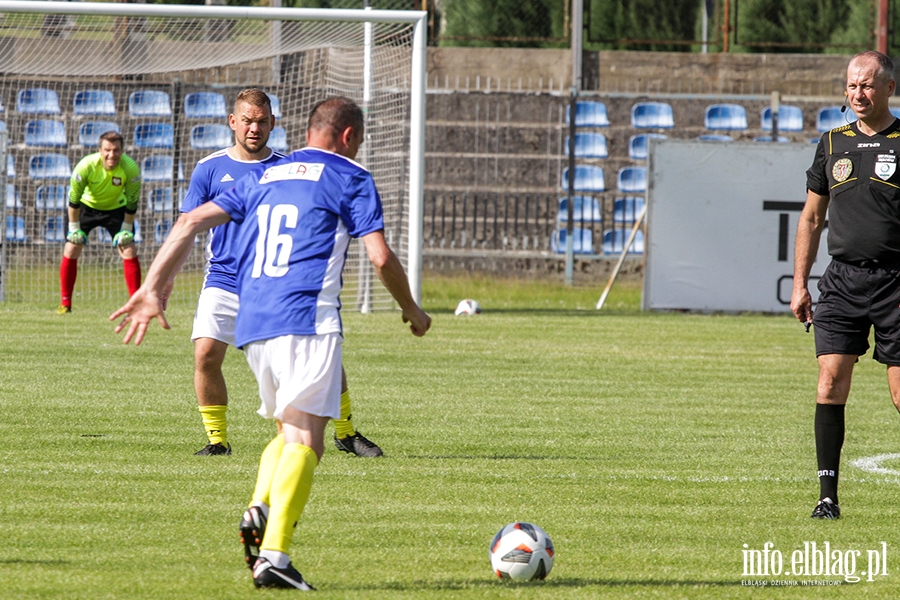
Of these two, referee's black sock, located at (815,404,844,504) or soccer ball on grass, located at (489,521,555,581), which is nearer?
soccer ball on grass, located at (489,521,555,581)

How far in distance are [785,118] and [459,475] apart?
1867cm

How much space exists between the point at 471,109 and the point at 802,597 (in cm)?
1905

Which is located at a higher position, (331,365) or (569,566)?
(331,365)

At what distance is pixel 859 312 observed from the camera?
6.09 metres

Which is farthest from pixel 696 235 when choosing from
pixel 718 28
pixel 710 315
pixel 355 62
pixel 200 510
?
pixel 200 510

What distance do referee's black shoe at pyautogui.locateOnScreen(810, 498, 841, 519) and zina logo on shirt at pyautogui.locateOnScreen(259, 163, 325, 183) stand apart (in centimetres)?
297

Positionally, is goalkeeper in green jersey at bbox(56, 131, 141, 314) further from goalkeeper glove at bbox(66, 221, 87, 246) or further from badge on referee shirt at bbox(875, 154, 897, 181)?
badge on referee shirt at bbox(875, 154, 897, 181)

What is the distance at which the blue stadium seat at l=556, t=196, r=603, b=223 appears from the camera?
22406 mm

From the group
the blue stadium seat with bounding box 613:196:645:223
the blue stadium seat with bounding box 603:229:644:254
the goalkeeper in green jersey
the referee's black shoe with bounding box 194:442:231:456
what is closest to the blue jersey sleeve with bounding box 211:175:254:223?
the referee's black shoe with bounding box 194:442:231:456

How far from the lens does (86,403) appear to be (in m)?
9.55

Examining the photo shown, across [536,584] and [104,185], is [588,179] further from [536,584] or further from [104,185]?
[536,584]

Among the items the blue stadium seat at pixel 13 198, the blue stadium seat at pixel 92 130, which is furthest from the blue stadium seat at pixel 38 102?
the blue stadium seat at pixel 13 198

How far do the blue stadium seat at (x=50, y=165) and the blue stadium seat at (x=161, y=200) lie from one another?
1.96 meters

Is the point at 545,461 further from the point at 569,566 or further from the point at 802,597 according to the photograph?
the point at 802,597
